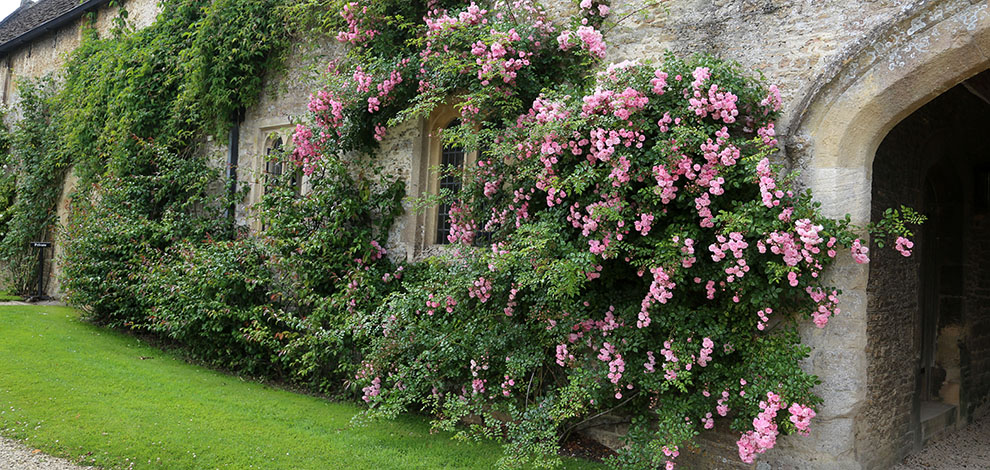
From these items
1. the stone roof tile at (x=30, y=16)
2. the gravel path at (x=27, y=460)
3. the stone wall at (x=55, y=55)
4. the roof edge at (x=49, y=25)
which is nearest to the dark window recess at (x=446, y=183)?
the gravel path at (x=27, y=460)

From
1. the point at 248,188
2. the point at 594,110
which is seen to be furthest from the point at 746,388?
the point at 248,188

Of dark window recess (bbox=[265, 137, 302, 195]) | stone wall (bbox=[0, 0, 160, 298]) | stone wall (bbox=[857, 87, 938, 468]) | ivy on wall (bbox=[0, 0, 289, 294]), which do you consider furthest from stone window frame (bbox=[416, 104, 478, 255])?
stone wall (bbox=[0, 0, 160, 298])

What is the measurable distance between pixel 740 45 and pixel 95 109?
10826 millimetres

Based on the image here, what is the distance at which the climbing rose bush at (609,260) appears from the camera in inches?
169

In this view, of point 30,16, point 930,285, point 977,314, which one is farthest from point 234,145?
point 30,16

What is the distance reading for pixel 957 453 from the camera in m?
6.46

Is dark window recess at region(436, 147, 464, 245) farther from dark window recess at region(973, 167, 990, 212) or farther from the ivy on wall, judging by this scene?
dark window recess at region(973, 167, 990, 212)

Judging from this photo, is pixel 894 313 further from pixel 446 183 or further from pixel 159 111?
pixel 159 111

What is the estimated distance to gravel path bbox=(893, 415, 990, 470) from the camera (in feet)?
19.6

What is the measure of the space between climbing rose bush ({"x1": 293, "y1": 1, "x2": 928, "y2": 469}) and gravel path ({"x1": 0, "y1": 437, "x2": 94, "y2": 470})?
7.86 ft

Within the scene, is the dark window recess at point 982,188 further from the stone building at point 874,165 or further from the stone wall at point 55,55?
the stone wall at point 55,55

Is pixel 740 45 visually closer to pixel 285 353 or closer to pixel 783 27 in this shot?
pixel 783 27

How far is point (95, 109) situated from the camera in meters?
11.3

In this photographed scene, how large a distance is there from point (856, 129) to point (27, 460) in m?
6.06
